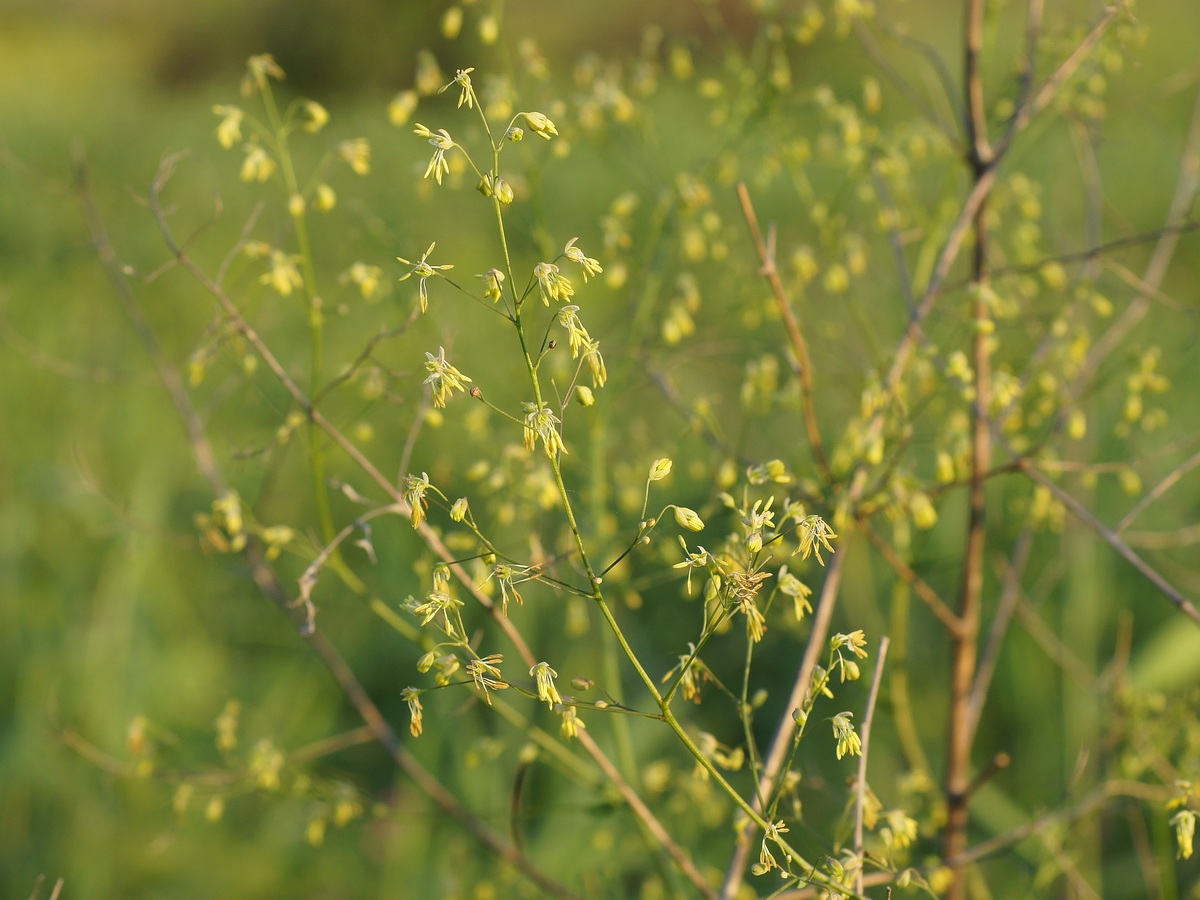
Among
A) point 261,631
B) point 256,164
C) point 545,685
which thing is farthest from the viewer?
point 261,631

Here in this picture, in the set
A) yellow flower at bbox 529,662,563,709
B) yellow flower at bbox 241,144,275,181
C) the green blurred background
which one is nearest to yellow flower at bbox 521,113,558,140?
yellow flower at bbox 529,662,563,709

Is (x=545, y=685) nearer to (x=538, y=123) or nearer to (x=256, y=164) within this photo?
(x=538, y=123)

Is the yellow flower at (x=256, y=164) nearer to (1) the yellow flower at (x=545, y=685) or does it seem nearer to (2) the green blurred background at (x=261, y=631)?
(2) the green blurred background at (x=261, y=631)

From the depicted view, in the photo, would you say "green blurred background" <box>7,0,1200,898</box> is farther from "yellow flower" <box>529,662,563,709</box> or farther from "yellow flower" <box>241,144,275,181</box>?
"yellow flower" <box>529,662,563,709</box>

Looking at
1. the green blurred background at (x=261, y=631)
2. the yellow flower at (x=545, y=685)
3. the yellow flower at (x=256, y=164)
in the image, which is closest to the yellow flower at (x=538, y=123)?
the yellow flower at (x=545, y=685)

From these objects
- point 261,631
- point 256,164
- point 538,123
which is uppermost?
point 538,123

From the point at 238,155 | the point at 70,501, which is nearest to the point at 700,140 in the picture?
the point at 238,155

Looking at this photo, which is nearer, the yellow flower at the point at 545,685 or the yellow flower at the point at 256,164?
the yellow flower at the point at 545,685

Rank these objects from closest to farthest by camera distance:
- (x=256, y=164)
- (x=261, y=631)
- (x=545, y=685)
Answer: (x=545, y=685) < (x=256, y=164) < (x=261, y=631)

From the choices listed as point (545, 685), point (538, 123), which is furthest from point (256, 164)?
point (545, 685)

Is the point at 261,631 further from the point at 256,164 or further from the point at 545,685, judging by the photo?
the point at 545,685

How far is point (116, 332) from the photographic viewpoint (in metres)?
4.61

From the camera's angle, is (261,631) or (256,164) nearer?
(256,164)

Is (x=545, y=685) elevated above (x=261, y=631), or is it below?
above
